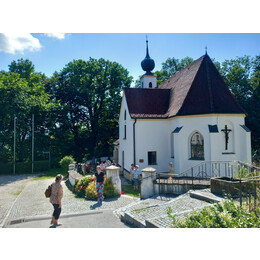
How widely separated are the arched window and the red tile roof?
1.73 meters

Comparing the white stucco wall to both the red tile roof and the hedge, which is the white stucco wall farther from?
the hedge

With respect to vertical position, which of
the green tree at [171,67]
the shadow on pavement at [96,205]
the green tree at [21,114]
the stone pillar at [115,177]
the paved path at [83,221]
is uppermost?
the green tree at [171,67]

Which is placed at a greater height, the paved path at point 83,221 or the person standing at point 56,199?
the person standing at point 56,199

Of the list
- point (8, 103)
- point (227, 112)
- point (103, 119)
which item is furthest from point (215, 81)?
point (8, 103)

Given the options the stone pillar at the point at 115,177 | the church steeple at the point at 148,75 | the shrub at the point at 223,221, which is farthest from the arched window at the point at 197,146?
the church steeple at the point at 148,75

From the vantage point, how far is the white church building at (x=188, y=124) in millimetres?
14852

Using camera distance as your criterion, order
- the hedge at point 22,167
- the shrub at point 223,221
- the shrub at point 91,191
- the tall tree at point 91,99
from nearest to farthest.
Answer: the shrub at point 223,221 < the shrub at point 91,191 < the hedge at point 22,167 < the tall tree at point 91,99

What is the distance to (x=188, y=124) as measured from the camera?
1566 centimetres

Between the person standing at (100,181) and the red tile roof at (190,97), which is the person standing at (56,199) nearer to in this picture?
the person standing at (100,181)

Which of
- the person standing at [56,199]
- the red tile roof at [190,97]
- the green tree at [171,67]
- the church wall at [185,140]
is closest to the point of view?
the person standing at [56,199]

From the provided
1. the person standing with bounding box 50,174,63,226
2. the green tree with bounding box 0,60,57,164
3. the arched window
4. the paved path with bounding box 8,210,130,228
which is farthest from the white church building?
the green tree with bounding box 0,60,57,164

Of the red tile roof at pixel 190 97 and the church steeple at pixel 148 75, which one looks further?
the church steeple at pixel 148 75

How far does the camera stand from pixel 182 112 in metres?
15.8

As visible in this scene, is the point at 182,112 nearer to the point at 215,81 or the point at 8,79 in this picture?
the point at 215,81
